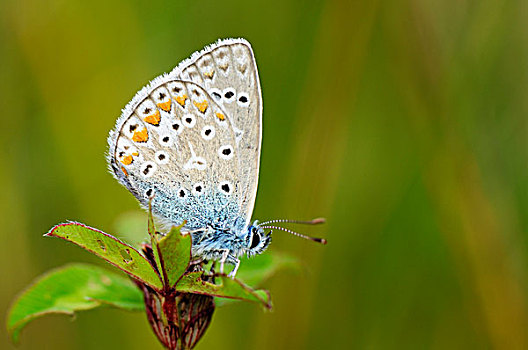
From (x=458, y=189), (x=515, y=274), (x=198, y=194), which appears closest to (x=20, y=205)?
(x=198, y=194)

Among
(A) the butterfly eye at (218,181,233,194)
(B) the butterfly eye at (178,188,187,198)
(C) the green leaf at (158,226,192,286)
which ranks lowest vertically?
(C) the green leaf at (158,226,192,286)

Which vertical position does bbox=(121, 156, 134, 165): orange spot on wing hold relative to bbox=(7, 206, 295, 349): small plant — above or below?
above

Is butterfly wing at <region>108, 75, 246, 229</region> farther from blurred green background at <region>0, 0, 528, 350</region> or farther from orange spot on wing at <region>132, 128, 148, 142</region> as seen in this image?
blurred green background at <region>0, 0, 528, 350</region>

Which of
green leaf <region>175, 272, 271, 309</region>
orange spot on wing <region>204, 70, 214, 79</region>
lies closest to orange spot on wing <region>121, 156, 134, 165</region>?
orange spot on wing <region>204, 70, 214, 79</region>

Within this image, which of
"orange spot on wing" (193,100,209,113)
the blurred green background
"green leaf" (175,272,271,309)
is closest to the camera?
"green leaf" (175,272,271,309)

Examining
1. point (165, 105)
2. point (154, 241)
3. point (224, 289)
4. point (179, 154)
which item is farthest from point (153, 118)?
point (224, 289)

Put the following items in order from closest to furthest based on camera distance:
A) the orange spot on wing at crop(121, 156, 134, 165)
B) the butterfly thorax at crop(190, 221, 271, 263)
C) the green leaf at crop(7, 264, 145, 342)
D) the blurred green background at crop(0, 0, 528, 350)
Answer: the green leaf at crop(7, 264, 145, 342) < the butterfly thorax at crop(190, 221, 271, 263) < the orange spot on wing at crop(121, 156, 134, 165) < the blurred green background at crop(0, 0, 528, 350)
